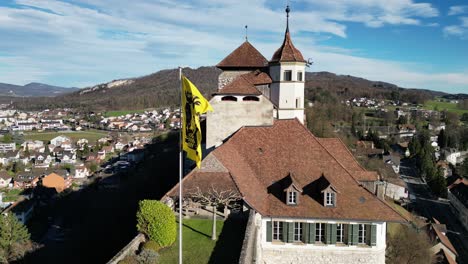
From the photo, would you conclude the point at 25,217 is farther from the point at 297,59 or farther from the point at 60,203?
the point at 297,59

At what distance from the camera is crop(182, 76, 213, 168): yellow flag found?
1420 centimetres

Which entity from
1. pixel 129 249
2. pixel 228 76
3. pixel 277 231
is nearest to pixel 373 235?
pixel 277 231

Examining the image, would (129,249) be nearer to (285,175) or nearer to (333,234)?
(285,175)

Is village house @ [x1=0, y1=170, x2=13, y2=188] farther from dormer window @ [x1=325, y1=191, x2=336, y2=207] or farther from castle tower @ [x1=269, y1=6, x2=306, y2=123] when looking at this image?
dormer window @ [x1=325, y1=191, x2=336, y2=207]

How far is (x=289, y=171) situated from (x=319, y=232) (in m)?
3.49

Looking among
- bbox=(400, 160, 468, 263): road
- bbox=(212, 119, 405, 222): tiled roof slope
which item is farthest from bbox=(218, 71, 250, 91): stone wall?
bbox=(400, 160, 468, 263): road

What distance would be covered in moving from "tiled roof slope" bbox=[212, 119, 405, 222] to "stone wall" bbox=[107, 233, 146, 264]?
209 inches

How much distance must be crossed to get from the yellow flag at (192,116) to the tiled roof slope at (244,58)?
63.7 feet

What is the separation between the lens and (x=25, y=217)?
231 feet

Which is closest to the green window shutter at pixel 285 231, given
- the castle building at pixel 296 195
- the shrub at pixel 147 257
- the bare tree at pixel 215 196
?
the castle building at pixel 296 195

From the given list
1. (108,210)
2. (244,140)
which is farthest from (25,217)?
(244,140)

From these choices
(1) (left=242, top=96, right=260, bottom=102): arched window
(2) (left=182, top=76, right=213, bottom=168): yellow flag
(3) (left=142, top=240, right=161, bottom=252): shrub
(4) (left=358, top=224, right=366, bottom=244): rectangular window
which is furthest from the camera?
(1) (left=242, top=96, right=260, bottom=102): arched window

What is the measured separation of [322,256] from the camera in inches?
851

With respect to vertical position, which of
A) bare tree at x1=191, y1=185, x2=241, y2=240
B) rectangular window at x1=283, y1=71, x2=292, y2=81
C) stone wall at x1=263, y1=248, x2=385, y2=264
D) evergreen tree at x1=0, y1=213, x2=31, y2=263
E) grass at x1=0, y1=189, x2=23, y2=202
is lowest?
grass at x1=0, y1=189, x2=23, y2=202
